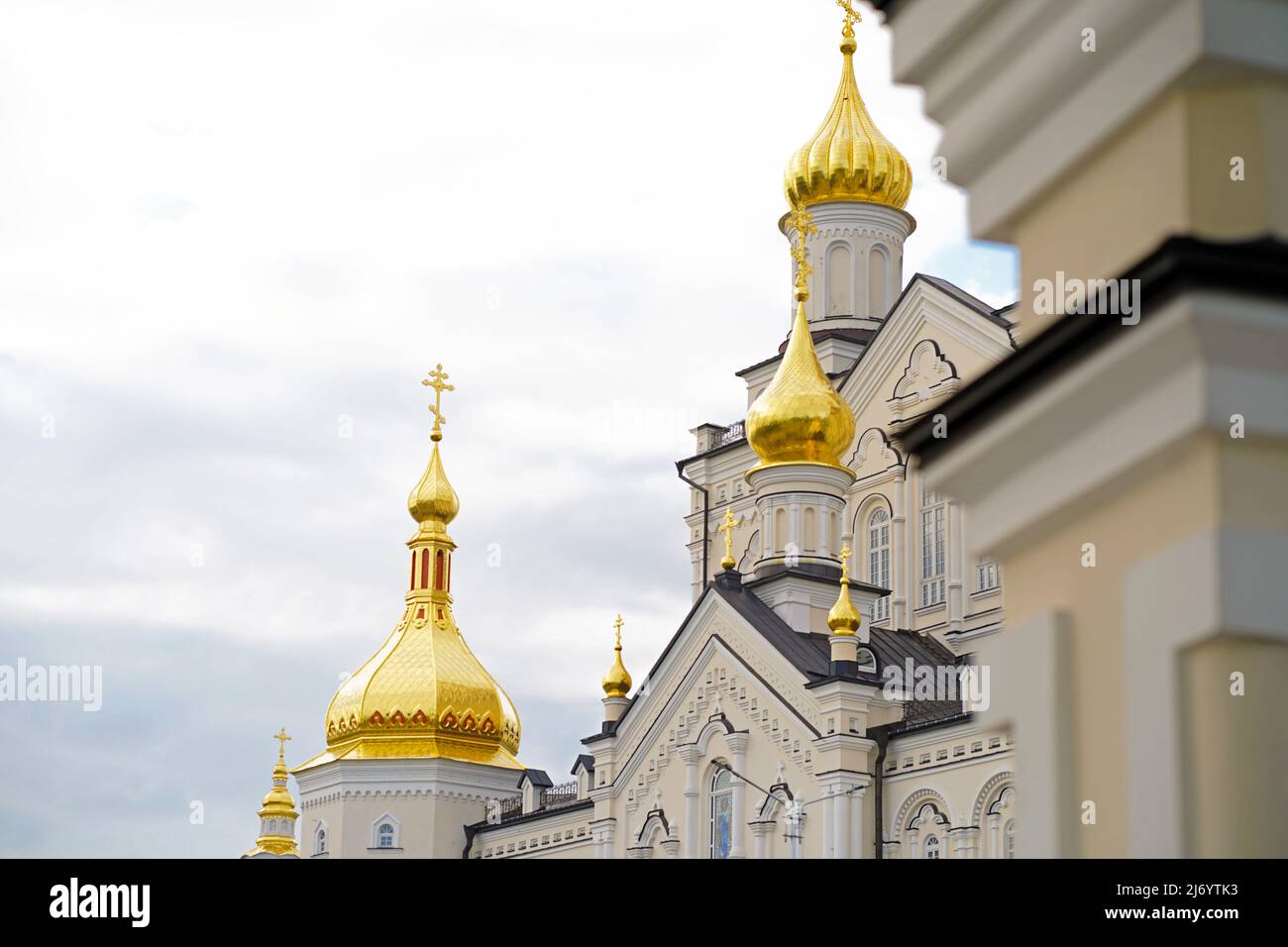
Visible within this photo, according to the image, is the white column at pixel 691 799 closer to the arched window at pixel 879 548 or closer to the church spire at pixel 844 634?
the church spire at pixel 844 634

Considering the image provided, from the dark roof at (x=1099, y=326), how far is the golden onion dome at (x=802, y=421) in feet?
75.4

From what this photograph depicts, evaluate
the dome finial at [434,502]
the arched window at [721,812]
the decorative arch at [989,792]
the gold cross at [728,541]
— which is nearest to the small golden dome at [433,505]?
the dome finial at [434,502]

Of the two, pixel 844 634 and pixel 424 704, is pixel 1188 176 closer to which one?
pixel 844 634

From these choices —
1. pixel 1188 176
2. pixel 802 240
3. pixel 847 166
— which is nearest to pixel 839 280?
pixel 847 166

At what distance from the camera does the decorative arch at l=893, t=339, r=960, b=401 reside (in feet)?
92.7

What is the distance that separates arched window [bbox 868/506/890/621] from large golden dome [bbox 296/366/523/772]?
9098 mm

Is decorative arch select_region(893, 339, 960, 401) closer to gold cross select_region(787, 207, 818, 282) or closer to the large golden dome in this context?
gold cross select_region(787, 207, 818, 282)

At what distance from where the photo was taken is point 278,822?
134 feet

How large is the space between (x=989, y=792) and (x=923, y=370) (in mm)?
8564

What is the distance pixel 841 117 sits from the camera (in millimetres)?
32656

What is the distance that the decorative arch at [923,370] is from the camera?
2825cm

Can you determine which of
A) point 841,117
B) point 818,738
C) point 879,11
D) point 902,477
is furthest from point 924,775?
point 879,11
